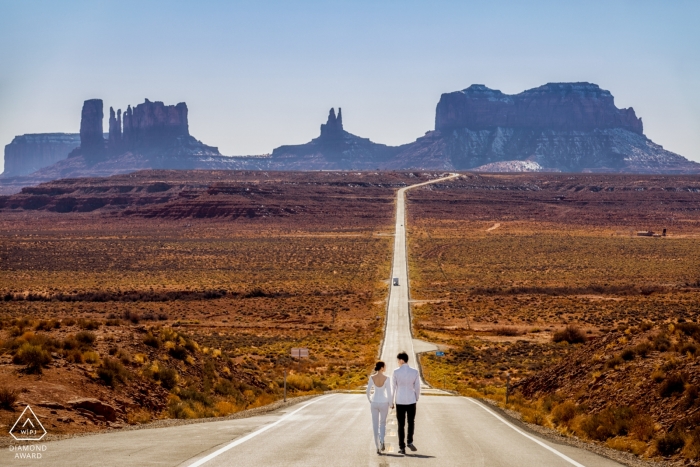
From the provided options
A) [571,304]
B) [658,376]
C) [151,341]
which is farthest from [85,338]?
[571,304]

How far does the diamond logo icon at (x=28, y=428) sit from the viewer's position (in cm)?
1280

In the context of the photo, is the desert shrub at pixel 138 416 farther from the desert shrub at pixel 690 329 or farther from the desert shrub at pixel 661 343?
the desert shrub at pixel 690 329

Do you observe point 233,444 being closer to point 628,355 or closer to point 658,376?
point 658,376

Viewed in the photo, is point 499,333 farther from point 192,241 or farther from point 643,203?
point 643,203

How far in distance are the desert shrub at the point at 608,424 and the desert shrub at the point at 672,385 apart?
0.74m

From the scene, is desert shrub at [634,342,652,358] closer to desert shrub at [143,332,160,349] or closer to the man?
the man

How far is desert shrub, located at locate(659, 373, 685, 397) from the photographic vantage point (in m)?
15.0

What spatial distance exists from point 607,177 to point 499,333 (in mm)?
162490

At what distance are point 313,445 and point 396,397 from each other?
152 centimetres

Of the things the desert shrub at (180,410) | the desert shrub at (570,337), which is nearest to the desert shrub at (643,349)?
the desert shrub at (180,410)

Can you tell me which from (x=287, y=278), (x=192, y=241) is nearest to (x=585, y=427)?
(x=287, y=278)

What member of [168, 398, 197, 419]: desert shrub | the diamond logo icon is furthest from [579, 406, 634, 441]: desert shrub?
the diamond logo icon

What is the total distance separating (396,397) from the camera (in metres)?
12.5

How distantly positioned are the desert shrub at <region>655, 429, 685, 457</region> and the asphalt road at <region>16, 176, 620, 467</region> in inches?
45.1
